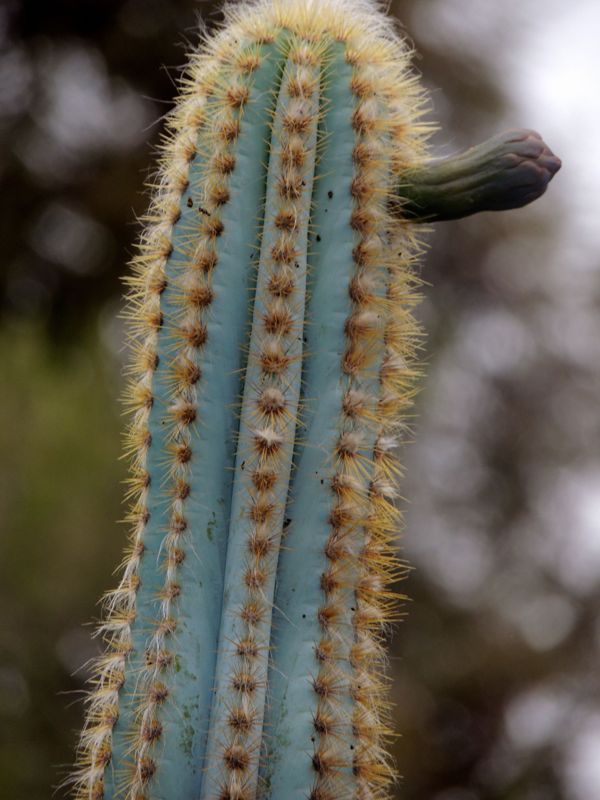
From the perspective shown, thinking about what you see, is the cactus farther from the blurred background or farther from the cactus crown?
the blurred background

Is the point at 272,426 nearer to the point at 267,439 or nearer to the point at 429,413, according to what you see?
the point at 267,439

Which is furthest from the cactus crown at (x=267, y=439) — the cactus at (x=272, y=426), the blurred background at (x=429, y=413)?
the blurred background at (x=429, y=413)

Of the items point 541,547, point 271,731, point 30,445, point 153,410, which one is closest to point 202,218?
point 153,410

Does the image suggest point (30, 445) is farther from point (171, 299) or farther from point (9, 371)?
point (171, 299)

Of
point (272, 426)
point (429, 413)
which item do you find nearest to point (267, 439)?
point (272, 426)

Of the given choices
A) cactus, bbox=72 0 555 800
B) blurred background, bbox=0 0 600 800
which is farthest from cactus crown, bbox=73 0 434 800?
blurred background, bbox=0 0 600 800

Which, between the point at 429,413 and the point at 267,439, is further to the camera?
the point at 429,413
